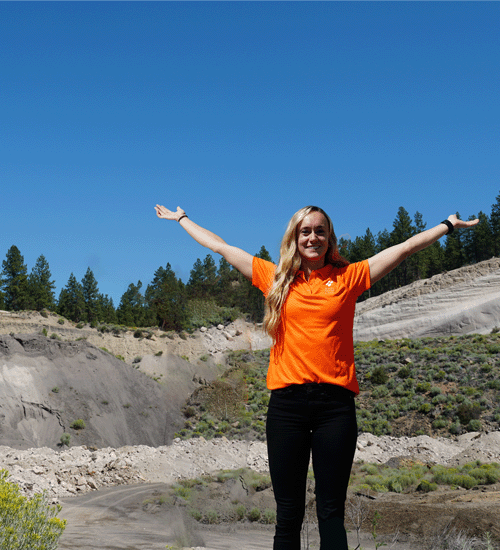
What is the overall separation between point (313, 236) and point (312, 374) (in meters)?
0.67

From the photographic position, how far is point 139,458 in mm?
13289

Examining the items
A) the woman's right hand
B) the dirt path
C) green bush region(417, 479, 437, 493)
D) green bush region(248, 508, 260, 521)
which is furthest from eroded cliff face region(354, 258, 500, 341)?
the woman's right hand

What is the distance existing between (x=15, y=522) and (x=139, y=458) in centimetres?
1054

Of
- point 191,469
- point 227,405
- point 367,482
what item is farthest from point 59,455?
point 367,482

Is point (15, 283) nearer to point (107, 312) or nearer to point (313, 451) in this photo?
point (107, 312)

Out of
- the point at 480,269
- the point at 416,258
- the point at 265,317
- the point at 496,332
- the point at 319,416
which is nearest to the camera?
the point at 319,416

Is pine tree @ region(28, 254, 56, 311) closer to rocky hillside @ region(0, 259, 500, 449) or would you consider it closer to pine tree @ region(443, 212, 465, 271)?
rocky hillside @ region(0, 259, 500, 449)

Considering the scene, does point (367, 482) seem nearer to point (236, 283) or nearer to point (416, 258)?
point (236, 283)

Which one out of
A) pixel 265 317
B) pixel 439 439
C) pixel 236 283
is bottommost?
pixel 439 439

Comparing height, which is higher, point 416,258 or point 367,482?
point 416,258

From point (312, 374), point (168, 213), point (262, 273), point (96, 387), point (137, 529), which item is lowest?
point (137, 529)

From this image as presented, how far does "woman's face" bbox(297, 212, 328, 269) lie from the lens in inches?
95.3

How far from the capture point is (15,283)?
171 feet

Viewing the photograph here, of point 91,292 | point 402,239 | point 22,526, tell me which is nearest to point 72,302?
point 91,292
